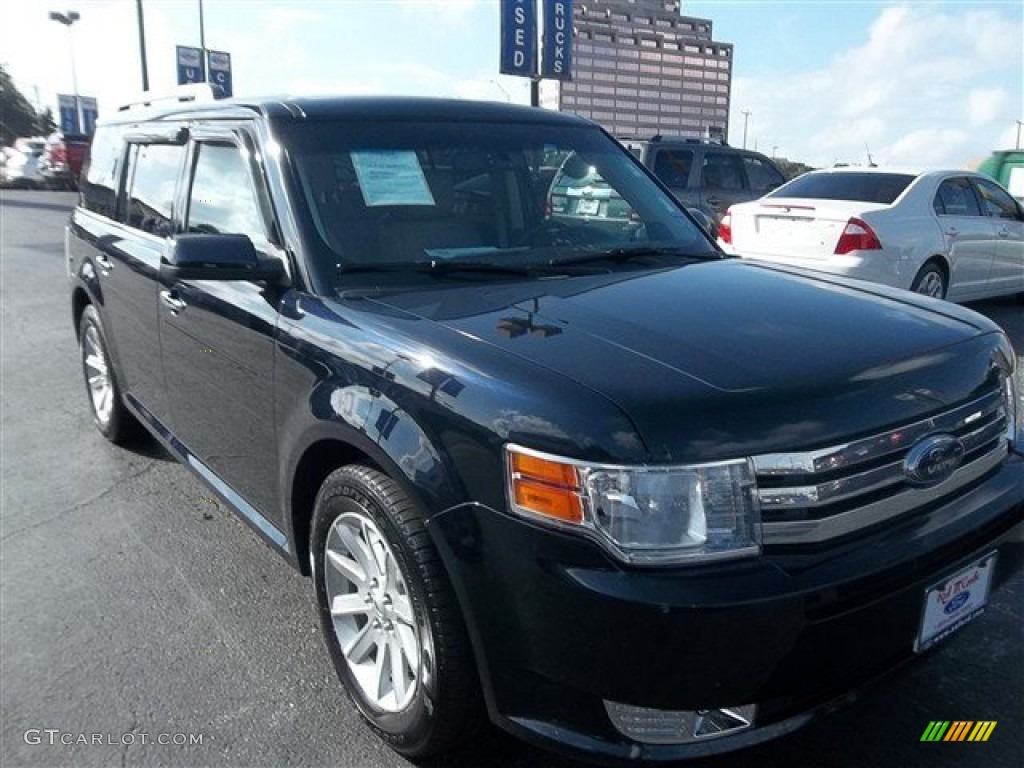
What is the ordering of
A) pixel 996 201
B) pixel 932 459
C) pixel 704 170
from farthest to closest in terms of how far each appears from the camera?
1. pixel 704 170
2. pixel 996 201
3. pixel 932 459

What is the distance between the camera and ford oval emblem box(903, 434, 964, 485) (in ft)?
7.06

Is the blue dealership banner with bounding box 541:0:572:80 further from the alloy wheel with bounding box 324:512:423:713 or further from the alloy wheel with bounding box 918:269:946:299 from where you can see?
the alloy wheel with bounding box 324:512:423:713

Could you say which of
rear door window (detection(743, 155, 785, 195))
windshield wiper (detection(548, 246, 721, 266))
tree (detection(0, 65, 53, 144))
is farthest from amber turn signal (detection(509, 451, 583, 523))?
tree (detection(0, 65, 53, 144))

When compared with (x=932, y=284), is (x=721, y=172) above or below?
above

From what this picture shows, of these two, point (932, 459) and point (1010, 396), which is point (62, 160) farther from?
point (932, 459)

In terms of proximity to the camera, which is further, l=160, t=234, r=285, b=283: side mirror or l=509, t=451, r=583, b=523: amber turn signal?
l=160, t=234, r=285, b=283: side mirror

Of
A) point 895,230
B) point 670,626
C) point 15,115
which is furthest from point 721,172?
point 15,115

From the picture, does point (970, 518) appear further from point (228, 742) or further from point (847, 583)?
point (228, 742)

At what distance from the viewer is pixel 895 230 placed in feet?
25.6

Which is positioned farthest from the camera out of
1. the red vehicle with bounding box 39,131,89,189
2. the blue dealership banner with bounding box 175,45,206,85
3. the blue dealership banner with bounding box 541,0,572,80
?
the red vehicle with bounding box 39,131,89,189

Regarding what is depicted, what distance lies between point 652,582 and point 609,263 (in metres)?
Answer: 1.58

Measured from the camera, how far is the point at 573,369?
2.10 metres

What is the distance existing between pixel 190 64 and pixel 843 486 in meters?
25.4

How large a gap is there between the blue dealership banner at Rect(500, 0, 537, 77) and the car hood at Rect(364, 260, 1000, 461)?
1246 centimetres
